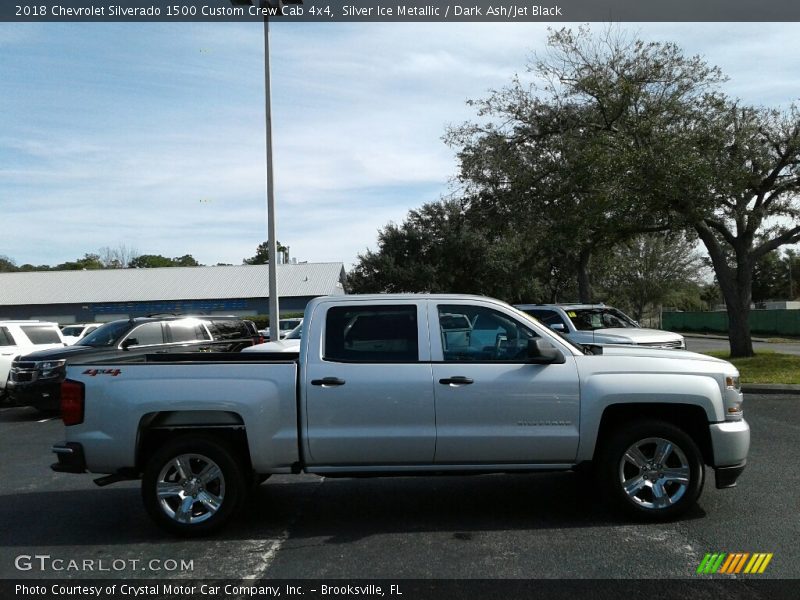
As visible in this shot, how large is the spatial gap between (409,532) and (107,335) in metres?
9.68

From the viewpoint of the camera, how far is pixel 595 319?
52.7 ft

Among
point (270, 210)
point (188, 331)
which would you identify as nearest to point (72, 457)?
point (188, 331)

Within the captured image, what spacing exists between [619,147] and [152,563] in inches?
599

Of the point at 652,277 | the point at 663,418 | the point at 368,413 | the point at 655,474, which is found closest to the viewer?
the point at 368,413

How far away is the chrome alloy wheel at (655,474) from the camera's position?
5.97 m

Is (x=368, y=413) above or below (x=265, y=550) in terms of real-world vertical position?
above

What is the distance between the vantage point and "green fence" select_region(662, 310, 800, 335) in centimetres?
4544

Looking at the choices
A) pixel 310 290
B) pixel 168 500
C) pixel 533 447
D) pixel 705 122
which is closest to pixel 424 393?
pixel 533 447

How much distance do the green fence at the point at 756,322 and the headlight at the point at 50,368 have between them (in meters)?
43.8

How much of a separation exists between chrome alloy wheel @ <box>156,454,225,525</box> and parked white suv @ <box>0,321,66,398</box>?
10.8m

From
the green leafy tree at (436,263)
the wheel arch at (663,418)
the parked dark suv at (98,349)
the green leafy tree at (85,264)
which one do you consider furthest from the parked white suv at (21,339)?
the green leafy tree at (85,264)

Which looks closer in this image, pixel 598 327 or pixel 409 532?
pixel 409 532

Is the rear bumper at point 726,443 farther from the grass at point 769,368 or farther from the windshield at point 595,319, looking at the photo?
the grass at point 769,368

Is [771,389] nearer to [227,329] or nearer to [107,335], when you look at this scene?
[227,329]
